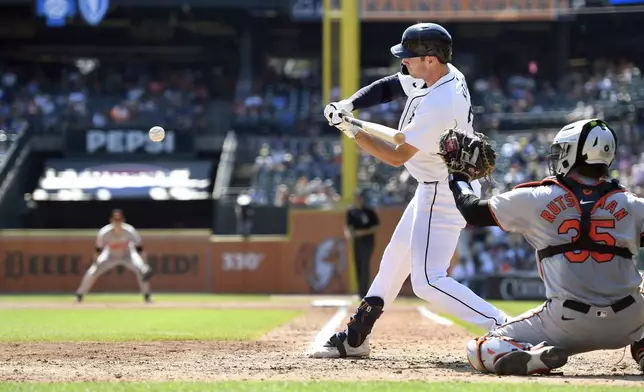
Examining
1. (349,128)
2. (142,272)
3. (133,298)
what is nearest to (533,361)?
(349,128)

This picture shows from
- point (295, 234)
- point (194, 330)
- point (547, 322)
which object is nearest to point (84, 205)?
point (295, 234)

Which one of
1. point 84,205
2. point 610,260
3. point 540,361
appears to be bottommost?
point 84,205

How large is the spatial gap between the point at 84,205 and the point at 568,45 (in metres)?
15.2

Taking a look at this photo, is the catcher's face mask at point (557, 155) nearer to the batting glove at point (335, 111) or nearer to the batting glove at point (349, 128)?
the batting glove at point (349, 128)

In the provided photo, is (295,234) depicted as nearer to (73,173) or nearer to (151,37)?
(73,173)

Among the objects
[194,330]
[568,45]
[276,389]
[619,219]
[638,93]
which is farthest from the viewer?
[568,45]

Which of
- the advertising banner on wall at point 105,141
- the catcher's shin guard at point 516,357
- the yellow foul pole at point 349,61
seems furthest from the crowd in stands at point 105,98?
the catcher's shin guard at point 516,357

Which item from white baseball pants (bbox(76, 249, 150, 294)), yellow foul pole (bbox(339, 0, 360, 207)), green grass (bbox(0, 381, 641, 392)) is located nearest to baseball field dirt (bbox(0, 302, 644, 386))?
green grass (bbox(0, 381, 641, 392))

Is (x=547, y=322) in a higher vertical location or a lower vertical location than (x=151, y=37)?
lower

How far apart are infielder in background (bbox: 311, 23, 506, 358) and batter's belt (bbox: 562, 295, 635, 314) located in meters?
0.66

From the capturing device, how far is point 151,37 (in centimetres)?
3769

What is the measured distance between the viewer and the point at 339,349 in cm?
→ 712

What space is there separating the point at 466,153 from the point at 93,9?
27.8 meters

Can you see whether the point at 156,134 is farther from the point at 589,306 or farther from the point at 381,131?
the point at 589,306
